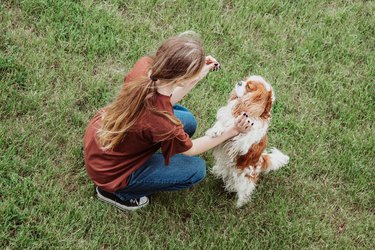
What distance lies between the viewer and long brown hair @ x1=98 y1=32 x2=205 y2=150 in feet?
9.78

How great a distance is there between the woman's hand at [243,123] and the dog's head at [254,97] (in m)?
0.04

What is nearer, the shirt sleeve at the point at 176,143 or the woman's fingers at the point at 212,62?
the shirt sleeve at the point at 176,143

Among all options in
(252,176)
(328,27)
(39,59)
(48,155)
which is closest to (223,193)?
(252,176)

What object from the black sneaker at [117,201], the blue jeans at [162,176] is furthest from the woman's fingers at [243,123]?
the black sneaker at [117,201]

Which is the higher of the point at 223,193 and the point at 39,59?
the point at 39,59

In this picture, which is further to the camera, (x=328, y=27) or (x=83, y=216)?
(x=328, y=27)

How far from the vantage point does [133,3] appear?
5.05 meters

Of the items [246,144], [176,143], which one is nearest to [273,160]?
[246,144]

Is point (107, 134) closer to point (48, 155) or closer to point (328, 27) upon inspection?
point (48, 155)

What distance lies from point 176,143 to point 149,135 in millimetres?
181

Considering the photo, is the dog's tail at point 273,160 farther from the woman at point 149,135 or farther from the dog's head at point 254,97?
the dog's head at point 254,97

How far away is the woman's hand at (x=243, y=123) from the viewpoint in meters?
3.22

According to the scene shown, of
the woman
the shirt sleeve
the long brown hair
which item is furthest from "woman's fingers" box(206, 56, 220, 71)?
the shirt sleeve

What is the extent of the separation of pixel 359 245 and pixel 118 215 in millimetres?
1809
